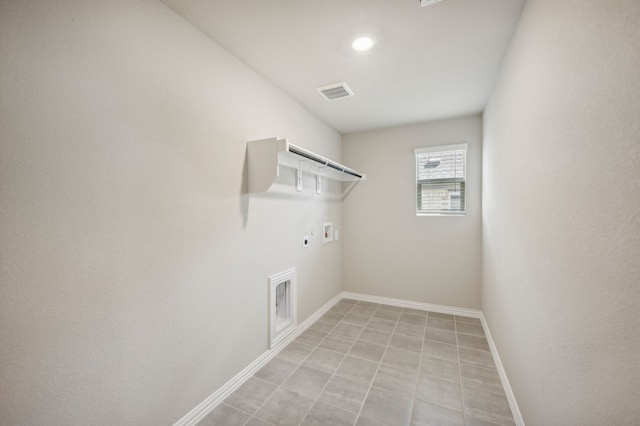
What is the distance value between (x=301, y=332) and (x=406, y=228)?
1927 mm

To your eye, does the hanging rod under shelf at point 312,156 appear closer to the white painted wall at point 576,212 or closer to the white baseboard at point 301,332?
the white painted wall at point 576,212

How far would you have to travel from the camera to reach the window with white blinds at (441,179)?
3.33m

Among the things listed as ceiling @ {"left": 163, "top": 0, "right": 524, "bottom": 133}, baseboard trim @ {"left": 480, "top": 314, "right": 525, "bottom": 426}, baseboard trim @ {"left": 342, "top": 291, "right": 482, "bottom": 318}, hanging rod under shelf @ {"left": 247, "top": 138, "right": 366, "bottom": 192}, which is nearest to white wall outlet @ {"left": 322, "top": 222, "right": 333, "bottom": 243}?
baseboard trim @ {"left": 342, "top": 291, "right": 482, "bottom": 318}

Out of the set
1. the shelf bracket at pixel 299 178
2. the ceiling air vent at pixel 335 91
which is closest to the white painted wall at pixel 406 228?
the ceiling air vent at pixel 335 91

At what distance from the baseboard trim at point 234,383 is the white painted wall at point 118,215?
6 cm

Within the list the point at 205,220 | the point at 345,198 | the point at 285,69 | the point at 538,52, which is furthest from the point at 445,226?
the point at 205,220

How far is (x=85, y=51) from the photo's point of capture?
3.82 feet

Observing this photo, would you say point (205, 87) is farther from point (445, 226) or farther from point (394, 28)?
point (445, 226)

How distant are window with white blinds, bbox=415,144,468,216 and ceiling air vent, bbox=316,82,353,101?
56.1 inches

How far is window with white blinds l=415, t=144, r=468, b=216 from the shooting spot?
3.33m

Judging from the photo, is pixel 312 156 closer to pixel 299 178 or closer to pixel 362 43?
pixel 299 178

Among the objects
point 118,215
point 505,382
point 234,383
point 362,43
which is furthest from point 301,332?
point 362,43

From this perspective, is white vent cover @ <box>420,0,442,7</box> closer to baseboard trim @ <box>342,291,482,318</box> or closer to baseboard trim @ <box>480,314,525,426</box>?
baseboard trim @ <box>480,314,525,426</box>

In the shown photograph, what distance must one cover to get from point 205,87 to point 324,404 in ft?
7.62
